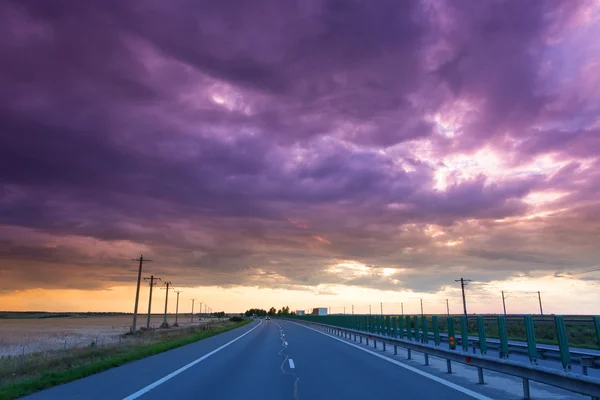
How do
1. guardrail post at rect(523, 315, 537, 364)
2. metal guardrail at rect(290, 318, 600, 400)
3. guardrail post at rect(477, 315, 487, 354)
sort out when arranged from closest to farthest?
metal guardrail at rect(290, 318, 600, 400) → guardrail post at rect(523, 315, 537, 364) → guardrail post at rect(477, 315, 487, 354)

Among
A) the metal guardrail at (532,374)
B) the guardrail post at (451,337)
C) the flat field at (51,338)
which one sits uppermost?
the guardrail post at (451,337)

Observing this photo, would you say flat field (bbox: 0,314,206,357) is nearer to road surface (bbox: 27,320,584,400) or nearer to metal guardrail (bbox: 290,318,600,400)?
road surface (bbox: 27,320,584,400)

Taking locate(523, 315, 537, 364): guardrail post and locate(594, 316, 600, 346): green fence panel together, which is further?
locate(523, 315, 537, 364): guardrail post

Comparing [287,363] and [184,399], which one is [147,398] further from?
[287,363]

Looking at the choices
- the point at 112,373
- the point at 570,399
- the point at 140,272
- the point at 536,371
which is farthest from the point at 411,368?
the point at 140,272

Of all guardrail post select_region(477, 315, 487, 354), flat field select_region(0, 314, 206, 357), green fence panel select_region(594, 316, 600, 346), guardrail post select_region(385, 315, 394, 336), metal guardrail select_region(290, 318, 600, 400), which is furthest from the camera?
flat field select_region(0, 314, 206, 357)

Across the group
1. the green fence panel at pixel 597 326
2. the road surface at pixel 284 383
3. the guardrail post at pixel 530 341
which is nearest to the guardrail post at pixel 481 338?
the road surface at pixel 284 383

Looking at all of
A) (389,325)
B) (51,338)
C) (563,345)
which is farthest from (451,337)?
(51,338)

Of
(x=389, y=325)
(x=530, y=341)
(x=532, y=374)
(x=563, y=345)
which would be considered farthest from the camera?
(x=389, y=325)

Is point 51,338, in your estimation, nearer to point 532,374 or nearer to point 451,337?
point 451,337

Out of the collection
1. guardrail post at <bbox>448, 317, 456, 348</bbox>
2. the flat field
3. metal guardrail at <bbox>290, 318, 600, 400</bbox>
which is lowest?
the flat field

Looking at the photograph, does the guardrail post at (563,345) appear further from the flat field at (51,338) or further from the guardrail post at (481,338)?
the flat field at (51,338)

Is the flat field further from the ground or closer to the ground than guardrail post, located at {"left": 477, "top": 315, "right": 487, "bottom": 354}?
closer to the ground

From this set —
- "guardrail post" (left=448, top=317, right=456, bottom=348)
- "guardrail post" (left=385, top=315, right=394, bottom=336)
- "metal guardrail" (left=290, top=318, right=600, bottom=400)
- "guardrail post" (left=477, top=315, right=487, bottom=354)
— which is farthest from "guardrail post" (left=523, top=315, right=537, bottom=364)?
"guardrail post" (left=385, top=315, right=394, bottom=336)
